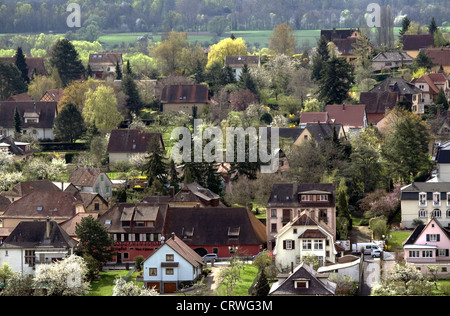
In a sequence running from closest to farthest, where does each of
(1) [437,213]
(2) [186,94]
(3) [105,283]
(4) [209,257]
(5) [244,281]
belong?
(5) [244,281], (3) [105,283], (4) [209,257], (1) [437,213], (2) [186,94]

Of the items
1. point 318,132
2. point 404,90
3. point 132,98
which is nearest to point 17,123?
point 132,98

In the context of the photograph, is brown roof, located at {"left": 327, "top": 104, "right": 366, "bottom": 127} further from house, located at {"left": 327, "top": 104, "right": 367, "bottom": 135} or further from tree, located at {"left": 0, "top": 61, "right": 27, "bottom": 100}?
tree, located at {"left": 0, "top": 61, "right": 27, "bottom": 100}

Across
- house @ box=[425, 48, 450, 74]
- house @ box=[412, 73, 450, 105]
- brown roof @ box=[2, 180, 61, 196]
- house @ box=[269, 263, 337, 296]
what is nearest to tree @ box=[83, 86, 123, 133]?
brown roof @ box=[2, 180, 61, 196]

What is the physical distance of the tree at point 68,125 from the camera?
81562mm

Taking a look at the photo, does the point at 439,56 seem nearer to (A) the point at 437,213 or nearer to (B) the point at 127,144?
(B) the point at 127,144

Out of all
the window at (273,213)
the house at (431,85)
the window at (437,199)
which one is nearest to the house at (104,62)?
the house at (431,85)

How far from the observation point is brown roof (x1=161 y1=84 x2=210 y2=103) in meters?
89.9

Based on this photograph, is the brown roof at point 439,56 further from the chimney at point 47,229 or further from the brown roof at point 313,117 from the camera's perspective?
the chimney at point 47,229

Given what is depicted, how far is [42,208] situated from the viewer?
59375mm

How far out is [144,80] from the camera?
326 feet

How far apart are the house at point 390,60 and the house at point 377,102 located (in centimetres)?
1583

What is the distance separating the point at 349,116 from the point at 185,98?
18061 mm

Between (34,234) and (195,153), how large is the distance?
1667cm
